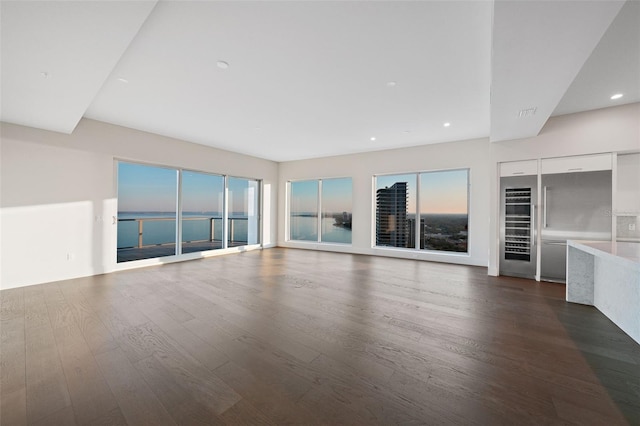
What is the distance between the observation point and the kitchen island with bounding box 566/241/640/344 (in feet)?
7.51

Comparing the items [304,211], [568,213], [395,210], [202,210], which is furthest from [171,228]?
[568,213]

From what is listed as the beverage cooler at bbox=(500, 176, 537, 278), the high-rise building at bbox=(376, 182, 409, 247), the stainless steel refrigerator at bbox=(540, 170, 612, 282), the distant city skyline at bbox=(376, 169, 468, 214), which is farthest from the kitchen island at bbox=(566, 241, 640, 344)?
the high-rise building at bbox=(376, 182, 409, 247)

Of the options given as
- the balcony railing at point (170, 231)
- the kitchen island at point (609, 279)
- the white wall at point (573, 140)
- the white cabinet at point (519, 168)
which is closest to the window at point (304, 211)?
the balcony railing at point (170, 231)

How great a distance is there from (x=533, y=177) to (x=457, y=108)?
6.47 ft

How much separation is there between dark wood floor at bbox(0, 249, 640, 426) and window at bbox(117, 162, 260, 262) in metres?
2.44

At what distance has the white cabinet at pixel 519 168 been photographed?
14.5 ft

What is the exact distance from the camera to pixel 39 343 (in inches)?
87.7

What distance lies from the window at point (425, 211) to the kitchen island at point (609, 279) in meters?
2.49

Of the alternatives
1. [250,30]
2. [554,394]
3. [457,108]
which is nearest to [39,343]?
[250,30]

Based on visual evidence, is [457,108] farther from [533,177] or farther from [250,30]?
[250,30]

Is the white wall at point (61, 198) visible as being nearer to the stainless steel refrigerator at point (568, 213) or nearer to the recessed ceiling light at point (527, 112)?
the recessed ceiling light at point (527, 112)

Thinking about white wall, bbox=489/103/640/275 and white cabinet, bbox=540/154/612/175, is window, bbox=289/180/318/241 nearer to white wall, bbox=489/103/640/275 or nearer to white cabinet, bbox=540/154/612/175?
white wall, bbox=489/103/640/275

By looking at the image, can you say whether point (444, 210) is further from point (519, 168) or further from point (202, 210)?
point (202, 210)

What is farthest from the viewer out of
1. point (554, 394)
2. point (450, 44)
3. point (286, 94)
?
point (286, 94)
